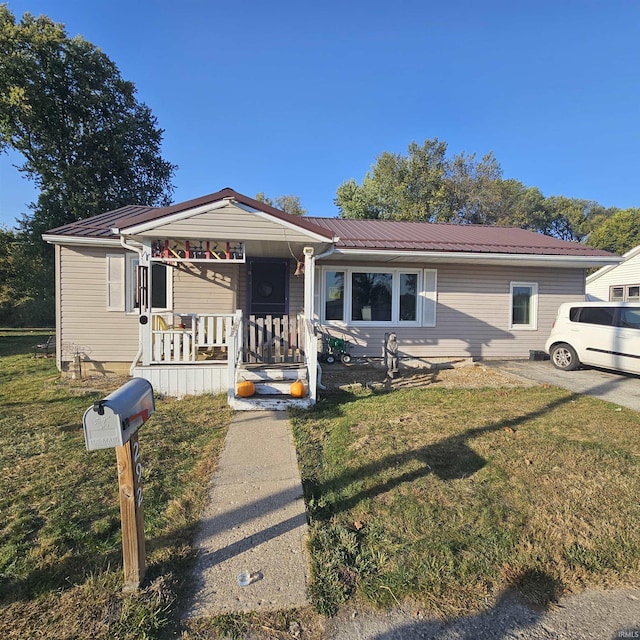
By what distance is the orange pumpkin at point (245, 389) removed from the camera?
18.6ft

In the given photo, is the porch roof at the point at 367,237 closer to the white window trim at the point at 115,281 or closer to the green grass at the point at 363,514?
the white window trim at the point at 115,281

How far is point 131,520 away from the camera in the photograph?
2059 millimetres

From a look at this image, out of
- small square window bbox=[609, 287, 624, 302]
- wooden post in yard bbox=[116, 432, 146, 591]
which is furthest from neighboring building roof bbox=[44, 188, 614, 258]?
small square window bbox=[609, 287, 624, 302]

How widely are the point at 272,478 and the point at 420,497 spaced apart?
1307 millimetres

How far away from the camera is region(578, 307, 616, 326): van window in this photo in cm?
754

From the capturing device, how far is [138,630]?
1.82 m

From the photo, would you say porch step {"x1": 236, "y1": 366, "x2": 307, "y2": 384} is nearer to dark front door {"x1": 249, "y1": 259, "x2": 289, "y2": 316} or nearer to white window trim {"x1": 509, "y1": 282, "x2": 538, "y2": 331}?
dark front door {"x1": 249, "y1": 259, "x2": 289, "y2": 316}

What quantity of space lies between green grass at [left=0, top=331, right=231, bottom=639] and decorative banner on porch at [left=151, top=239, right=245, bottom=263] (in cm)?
246

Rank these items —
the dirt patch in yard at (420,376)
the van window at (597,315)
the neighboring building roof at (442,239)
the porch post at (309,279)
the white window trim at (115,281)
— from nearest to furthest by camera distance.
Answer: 1. the porch post at (309,279)
2. the dirt patch in yard at (420,376)
3. the van window at (597,315)
4. the white window trim at (115,281)
5. the neighboring building roof at (442,239)

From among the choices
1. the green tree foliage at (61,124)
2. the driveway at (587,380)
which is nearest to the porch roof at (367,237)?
the driveway at (587,380)

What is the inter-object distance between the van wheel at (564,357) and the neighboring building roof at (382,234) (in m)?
2.23

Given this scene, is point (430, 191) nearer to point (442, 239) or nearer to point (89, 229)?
point (442, 239)

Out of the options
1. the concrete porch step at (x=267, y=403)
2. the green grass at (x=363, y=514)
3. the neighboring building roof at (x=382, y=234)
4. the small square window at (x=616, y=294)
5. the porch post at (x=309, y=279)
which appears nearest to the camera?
the green grass at (x=363, y=514)

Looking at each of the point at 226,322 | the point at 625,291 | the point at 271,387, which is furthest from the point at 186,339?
the point at 625,291
